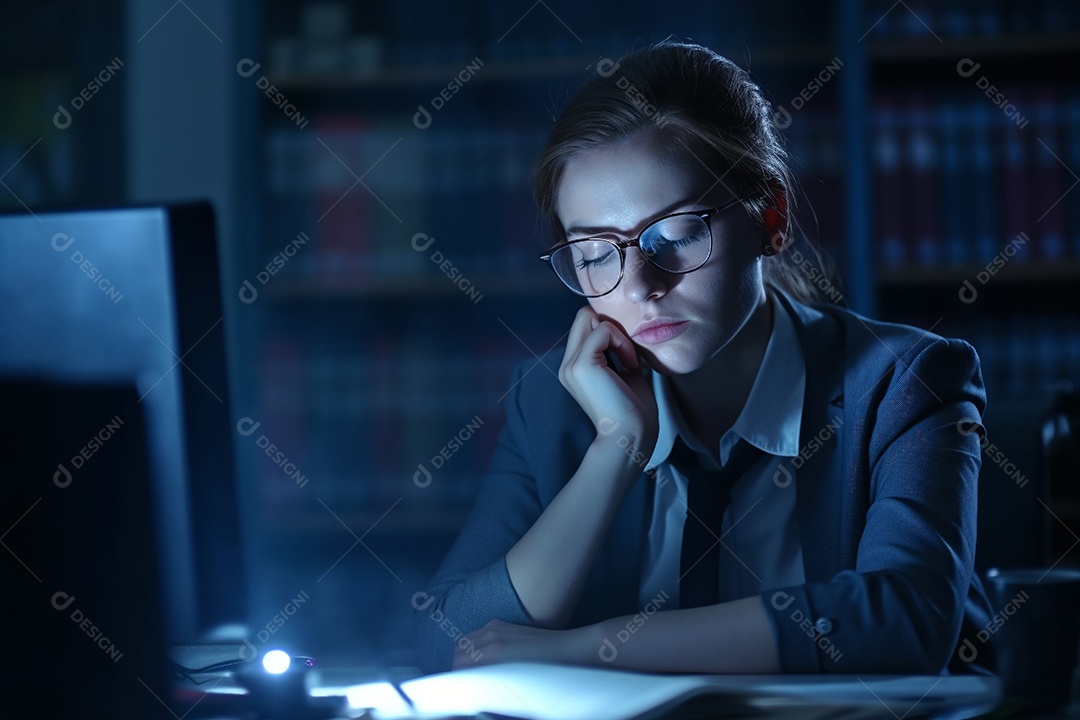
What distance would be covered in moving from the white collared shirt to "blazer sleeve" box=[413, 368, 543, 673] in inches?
6.8

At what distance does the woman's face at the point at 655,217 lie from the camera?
42.1 inches

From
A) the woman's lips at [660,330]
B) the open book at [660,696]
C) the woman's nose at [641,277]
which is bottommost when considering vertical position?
the open book at [660,696]

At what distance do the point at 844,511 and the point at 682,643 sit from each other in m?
0.34

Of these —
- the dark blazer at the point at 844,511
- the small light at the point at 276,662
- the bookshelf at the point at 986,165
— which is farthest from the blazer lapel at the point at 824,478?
the bookshelf at the point at 986,165

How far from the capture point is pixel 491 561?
1146mm

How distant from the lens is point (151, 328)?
0.63 m

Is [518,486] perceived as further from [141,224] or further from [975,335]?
[975,335]

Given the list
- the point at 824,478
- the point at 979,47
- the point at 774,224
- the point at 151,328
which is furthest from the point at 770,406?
the point at 979,47

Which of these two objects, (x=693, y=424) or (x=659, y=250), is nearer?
(x=659, y=250)

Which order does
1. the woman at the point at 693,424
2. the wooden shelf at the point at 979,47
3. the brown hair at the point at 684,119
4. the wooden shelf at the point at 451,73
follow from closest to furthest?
the woman at the point at 693,424 → the brown hair at the point at 684,119 → the wooden shelf at the point at 979,47 → the wooden shelf at the point at 451,73

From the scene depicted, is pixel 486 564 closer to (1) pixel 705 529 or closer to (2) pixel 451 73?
(1) pixel 705 529

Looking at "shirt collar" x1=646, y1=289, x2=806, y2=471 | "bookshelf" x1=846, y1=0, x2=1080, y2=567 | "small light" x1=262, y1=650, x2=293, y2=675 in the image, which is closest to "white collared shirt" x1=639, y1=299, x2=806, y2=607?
"shirt collar" x1=646, y1=289, x2=806, y2=471

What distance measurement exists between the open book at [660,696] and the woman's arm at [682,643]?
0.44ft

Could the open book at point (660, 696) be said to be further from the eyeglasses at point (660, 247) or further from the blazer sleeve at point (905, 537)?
the eyeglasses at point (660, 247)
